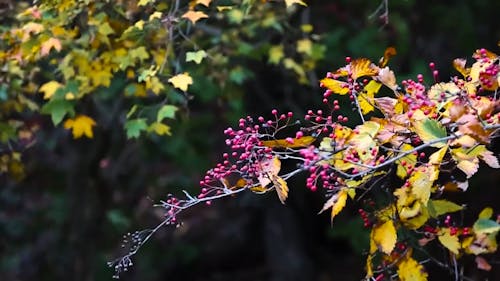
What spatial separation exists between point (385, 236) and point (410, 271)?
297mm

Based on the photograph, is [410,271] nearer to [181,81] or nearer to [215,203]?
[181,81]

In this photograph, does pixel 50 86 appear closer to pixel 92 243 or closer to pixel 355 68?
pixel 355 68

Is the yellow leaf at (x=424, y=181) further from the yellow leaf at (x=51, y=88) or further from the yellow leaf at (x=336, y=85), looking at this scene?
the yellow leaf at (x=51, y=88)

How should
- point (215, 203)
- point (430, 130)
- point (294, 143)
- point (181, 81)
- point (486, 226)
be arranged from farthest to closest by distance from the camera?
1. point (215, 203)
2. point (181, 81)
3. point (486, 226)
4. point (294, 143)
5. point (430, 130)

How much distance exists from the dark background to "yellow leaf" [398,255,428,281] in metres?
2.58

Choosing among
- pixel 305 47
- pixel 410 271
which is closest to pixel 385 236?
pixel 410 271

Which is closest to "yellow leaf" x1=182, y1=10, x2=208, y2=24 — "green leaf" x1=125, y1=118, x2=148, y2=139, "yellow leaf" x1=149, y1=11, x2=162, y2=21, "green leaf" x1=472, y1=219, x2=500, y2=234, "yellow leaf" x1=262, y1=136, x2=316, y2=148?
"yellow leaf" x1=149, y1=11, x2=162, y2=21

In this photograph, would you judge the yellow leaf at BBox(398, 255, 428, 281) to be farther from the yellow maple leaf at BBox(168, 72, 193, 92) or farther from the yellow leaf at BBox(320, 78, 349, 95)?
the yellow maple leaf at BBox(168, 72, 193, 92)

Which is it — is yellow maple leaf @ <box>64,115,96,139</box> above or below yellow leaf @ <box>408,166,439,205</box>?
below

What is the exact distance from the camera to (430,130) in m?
2.35

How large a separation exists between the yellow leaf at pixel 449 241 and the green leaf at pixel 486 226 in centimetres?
9

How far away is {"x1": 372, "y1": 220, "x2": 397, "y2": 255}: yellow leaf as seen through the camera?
2896 mm

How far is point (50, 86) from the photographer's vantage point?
3.94m

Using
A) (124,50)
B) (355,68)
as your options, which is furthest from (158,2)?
(355,68)
